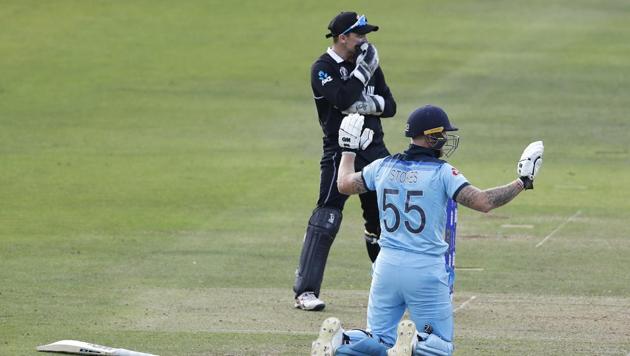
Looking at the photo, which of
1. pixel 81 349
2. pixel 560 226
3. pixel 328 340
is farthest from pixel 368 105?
pixel 560 226

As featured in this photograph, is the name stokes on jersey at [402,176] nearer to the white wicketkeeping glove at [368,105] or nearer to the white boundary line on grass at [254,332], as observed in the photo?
the white boundary line on grass at [254,332]

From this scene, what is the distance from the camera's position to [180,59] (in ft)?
88.1

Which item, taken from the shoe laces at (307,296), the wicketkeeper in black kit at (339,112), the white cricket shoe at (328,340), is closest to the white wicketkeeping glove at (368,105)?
the wicketkeeper in black kit at (339,112)

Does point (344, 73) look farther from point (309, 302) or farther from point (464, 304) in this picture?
point (464, 304)

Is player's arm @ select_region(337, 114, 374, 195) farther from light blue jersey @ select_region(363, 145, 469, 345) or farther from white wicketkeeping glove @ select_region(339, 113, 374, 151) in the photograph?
light blue jersey @ select_region(363, 145, 469, 345)

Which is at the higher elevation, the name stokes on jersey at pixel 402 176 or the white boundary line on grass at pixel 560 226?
the name stokes on jersey at pixel 402 176

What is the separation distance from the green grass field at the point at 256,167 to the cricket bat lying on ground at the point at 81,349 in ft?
0.95

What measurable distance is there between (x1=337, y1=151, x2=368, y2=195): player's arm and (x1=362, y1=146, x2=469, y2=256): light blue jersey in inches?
10.8

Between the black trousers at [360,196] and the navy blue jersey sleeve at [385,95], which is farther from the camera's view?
the navy blue jersey sleeve at [385,95]

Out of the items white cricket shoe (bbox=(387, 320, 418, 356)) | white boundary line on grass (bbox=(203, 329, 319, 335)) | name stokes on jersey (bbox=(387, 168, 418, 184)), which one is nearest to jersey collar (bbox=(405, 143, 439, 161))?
name stokes on jersey (bbox=(387, 168, 418, 184))

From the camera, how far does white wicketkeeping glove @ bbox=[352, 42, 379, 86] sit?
1059cm

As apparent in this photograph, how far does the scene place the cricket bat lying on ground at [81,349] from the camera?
348 inches

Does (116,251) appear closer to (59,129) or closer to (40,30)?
(59,129)

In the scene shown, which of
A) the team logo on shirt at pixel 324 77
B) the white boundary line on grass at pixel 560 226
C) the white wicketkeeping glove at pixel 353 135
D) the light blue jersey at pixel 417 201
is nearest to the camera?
the light blue jersey at pixel 417 201
